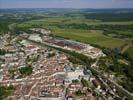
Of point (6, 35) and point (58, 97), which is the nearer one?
point (58, 97)

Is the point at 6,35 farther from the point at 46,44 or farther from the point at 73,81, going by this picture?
the point at 73,81

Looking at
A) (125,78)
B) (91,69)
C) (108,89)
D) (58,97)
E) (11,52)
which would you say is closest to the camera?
(58,97)

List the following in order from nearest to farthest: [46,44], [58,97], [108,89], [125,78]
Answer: [58,97] < [108,89] < [125,78] < [46,44]

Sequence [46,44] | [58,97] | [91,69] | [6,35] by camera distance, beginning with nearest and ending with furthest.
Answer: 1. [58,97]
2. [91,69]
3. [46,44]
4. [6,35]

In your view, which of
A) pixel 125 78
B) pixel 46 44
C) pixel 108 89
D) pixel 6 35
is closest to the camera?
pixel 108 89

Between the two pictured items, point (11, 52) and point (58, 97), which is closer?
point (58, 97)

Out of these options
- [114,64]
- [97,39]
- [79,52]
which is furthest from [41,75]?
[97,39]

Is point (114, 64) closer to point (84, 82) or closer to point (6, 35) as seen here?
point (84, 82)

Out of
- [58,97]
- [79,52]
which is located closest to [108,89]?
[58,97]
